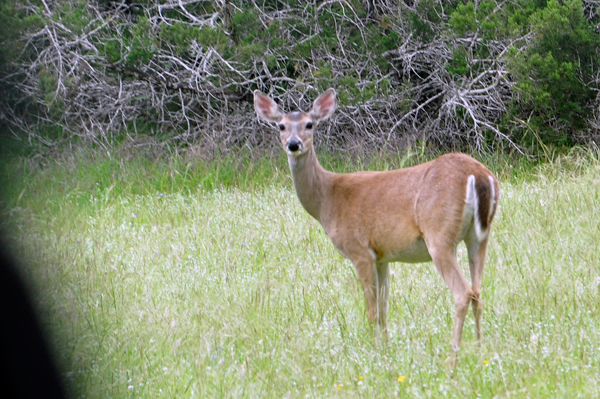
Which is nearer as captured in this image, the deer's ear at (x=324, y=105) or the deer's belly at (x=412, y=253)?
the deer's belly at (x=412, y=253)

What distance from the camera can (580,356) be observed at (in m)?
3.53

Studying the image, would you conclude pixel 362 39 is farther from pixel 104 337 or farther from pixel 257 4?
pixel 104 337

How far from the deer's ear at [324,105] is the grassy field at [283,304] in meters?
1.07

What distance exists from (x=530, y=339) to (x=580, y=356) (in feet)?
Result: 0.78

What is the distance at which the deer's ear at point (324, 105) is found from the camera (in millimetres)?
5582

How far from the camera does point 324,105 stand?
5.63 m

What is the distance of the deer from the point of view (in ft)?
13.4

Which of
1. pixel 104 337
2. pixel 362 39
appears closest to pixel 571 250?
pixel 104 337

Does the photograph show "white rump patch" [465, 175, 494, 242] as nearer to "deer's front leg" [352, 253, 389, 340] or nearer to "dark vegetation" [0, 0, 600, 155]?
"deer's front leg" [352, 253, 389, 340]

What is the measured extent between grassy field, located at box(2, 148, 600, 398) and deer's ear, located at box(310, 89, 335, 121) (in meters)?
1.07

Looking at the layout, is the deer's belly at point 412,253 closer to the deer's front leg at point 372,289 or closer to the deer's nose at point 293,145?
the deer's front leg at point 372,289

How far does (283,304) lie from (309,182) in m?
0.83

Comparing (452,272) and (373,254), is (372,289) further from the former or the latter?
(452,272)

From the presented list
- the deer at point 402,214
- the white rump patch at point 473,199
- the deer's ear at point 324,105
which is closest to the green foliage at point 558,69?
the deer's ear at point 324,105
